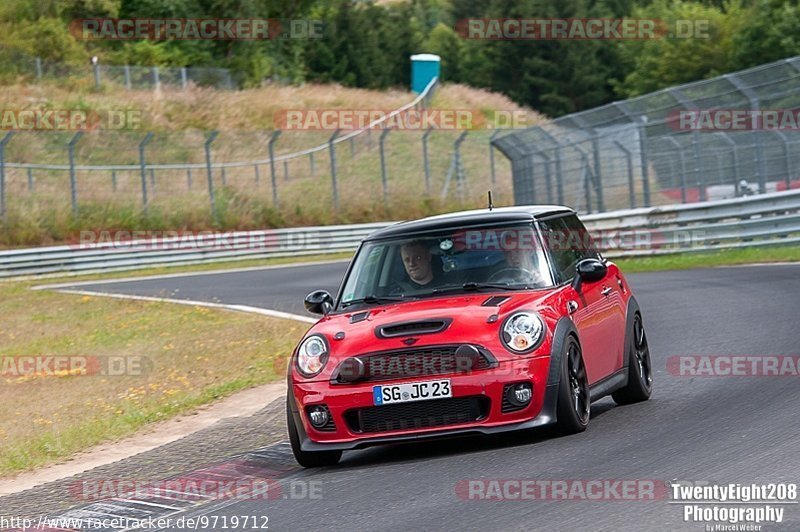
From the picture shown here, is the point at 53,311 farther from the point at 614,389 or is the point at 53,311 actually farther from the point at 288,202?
the point at 288,202

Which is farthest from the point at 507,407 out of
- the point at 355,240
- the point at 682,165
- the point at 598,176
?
the point at 355,240

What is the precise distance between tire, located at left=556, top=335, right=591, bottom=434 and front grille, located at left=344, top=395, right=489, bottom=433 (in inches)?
18.4

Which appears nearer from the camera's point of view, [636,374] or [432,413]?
[432,413]

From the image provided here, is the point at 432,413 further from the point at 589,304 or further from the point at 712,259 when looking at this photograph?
the point at 712,259

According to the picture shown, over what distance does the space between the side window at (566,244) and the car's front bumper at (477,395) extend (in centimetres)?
112

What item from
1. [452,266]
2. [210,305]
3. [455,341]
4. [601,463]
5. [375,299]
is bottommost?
[210,305]

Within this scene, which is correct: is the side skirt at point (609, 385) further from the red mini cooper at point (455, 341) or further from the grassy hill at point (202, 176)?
the grassy hill at point (202, 176)

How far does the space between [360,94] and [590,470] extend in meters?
62.7

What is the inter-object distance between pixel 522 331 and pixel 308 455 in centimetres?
147

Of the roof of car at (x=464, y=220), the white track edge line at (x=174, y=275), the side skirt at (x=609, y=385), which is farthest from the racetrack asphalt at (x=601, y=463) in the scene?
the white track edge line at (x=174, y=275)

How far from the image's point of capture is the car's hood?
26.0ft

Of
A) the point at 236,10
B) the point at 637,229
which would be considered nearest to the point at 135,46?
the point at 236,10

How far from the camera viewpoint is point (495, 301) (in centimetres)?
831

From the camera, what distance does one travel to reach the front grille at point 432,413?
25.8 ft
